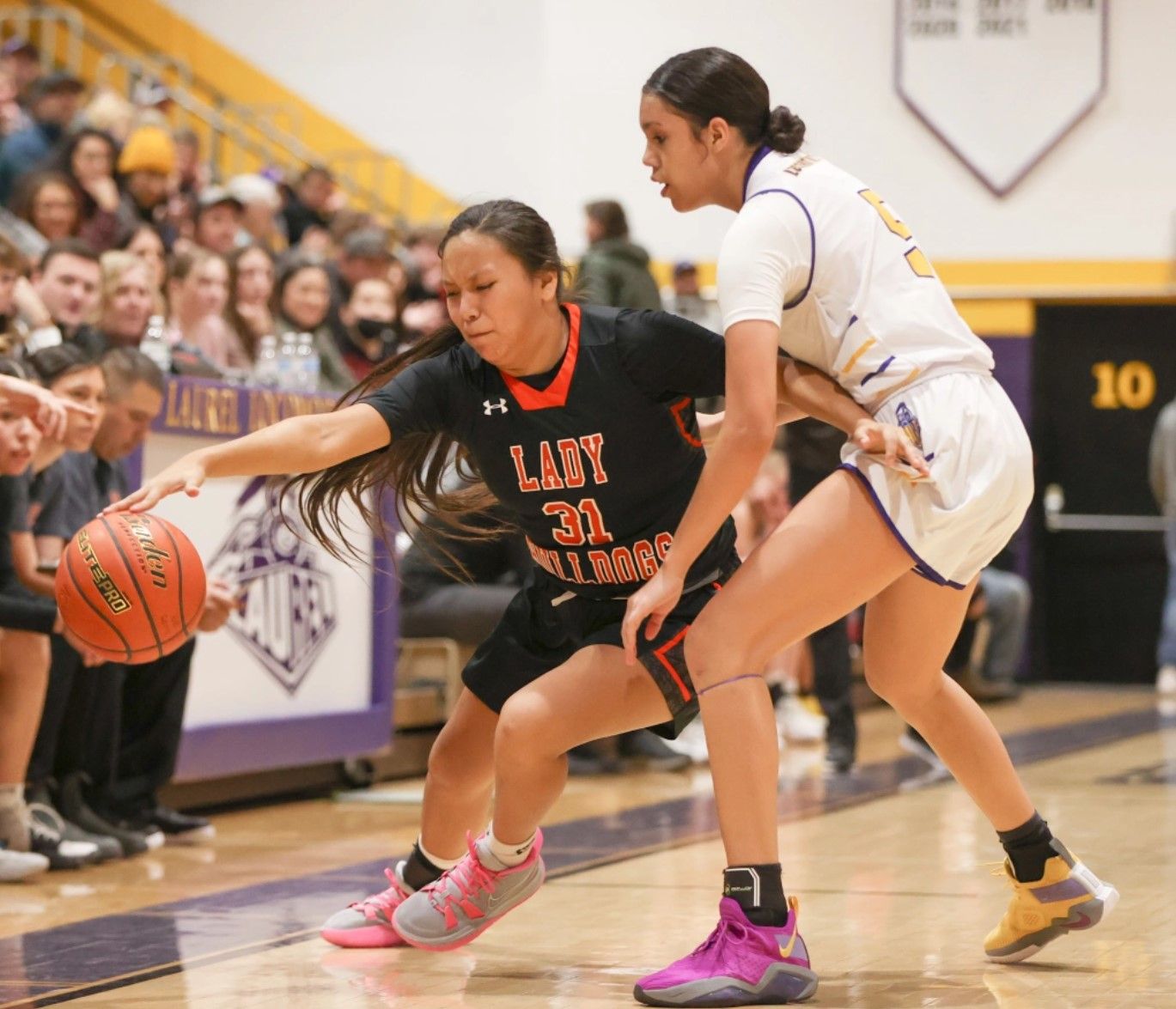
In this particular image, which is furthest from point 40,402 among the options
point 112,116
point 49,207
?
point 112,116

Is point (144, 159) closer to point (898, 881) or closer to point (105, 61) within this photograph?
point (105, 61)

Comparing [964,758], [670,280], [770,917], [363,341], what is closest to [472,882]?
[770,917]

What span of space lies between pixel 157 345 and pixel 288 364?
690 millimetres

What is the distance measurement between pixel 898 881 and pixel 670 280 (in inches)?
341

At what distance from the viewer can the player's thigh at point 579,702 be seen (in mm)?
3566

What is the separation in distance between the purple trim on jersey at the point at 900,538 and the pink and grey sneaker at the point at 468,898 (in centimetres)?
99

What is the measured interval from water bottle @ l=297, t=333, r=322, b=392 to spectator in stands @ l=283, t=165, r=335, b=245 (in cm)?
592

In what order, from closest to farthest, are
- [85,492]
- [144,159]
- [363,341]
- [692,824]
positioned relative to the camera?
1. [85,492]
2. [692,824]
3. [363,341]
4. [144,159]

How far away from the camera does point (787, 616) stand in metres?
3.36

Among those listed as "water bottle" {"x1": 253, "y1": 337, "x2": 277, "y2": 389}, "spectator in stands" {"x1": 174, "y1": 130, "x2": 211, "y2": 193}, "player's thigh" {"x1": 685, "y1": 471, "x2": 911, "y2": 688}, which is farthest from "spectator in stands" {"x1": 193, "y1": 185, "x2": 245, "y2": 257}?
"player's thigh" {"x1": 685, "y1": 471, "x2": 911, "y2": 688}

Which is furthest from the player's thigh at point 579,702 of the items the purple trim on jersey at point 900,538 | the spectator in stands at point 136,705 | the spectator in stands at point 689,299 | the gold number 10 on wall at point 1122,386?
the gold number 10 on wall at point 1122,386

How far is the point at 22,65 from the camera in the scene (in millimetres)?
12508

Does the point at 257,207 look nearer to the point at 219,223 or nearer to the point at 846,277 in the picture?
the point at 219,223

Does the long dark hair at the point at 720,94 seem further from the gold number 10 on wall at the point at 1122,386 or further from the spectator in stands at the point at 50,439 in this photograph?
the gold number 10 on wall at the point at 1122,386
